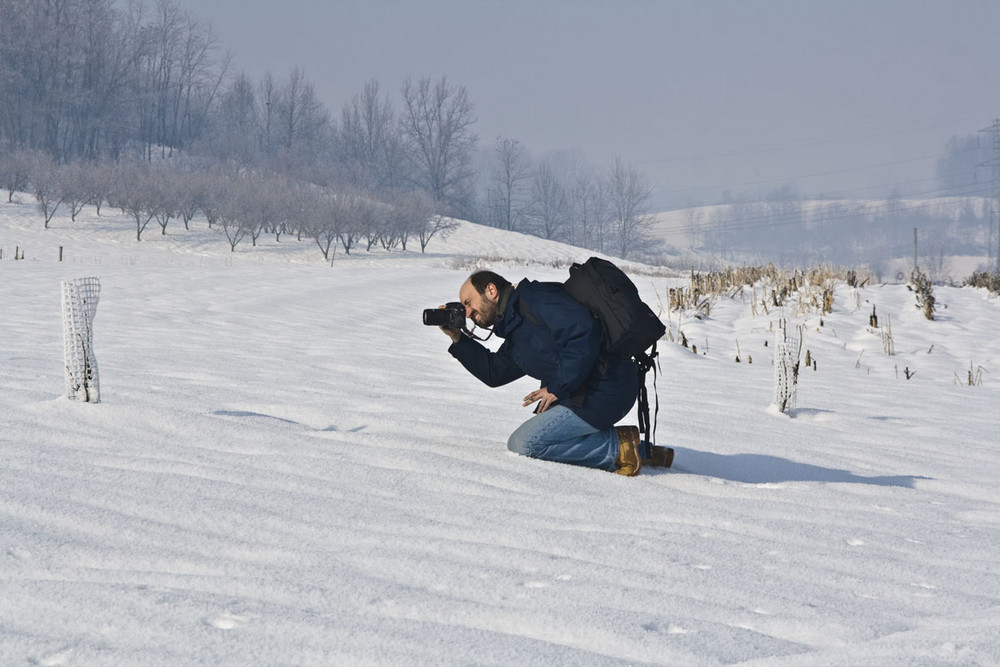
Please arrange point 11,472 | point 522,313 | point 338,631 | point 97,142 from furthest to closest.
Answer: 1. point 97,142
2. point 522,313
3. point 11,472
4. point 338,631

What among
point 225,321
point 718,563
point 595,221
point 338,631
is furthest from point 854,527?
point 595,221

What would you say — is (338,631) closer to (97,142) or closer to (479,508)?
(479,508)

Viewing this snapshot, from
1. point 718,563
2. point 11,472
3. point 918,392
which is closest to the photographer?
point 718,563

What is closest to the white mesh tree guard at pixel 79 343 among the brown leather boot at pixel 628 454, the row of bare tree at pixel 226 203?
the brown leather boot at pixel 628 454

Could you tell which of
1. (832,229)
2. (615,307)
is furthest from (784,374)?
(832,229)

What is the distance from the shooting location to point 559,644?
1.77 meters

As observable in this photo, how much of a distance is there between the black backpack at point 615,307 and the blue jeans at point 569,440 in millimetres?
394

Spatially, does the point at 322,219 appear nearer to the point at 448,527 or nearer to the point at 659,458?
the point at 659,458

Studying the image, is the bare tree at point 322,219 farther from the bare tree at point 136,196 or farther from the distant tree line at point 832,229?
the distant tree line at point 832,229

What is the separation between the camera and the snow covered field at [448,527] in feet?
5.80

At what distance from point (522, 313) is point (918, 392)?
5225mm

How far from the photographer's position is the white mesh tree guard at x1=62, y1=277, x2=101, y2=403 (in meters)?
3.96

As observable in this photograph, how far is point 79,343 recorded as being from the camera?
405 cm

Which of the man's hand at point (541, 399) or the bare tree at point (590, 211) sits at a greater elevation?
the bare tree at point (590, 211)
